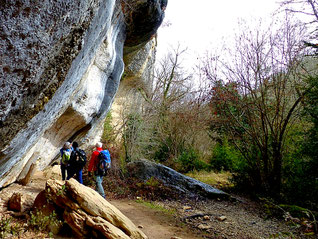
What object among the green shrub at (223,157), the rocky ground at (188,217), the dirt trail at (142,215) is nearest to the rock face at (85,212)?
the rocky ground at (188,217)

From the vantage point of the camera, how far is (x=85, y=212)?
12.6 ft

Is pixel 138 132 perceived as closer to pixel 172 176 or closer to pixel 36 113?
pixel 172 176

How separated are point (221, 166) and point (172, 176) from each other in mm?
4935

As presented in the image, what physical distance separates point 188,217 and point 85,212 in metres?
2.99

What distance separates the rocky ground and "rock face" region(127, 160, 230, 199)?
0.45 m

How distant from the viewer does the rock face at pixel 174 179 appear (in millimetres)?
7906

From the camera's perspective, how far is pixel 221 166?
12562 mm

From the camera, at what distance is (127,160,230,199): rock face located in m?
7.91

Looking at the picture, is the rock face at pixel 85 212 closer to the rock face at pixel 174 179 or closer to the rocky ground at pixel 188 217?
the rocky ground at pixel 188 217

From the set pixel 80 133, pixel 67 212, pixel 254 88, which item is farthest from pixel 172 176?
pixel 67 212

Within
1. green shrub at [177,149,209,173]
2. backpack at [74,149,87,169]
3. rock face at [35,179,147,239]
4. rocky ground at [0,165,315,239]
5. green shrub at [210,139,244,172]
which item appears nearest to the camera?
rock face at [35,179,147,239]

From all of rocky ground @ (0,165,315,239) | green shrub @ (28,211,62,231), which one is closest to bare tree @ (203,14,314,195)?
rocky ground @ (0,165,315,239)

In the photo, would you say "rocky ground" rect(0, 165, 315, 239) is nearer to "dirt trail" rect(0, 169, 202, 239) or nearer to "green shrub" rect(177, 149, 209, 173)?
"dirt trail" rect(0, 169, 202, 239)

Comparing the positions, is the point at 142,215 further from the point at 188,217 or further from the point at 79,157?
the point at 79,157
